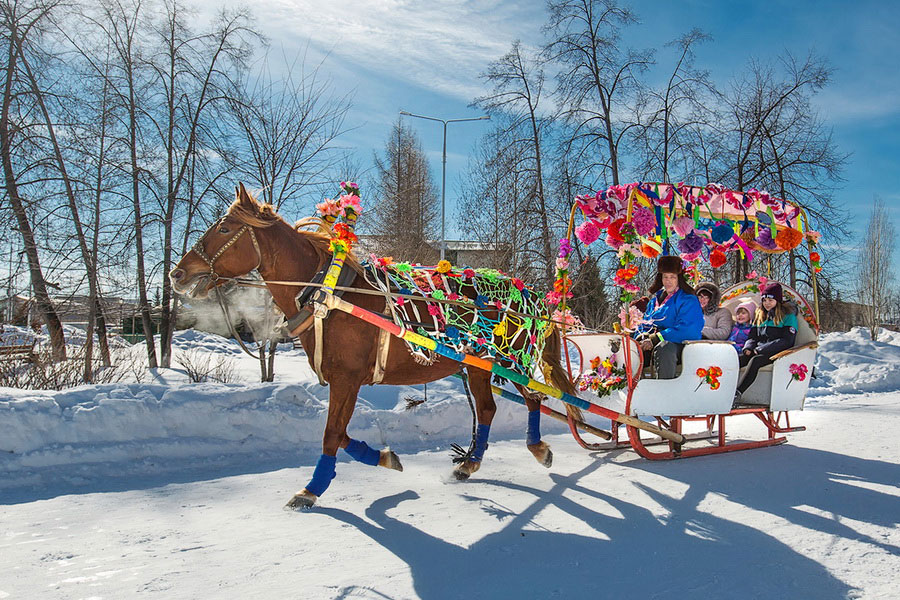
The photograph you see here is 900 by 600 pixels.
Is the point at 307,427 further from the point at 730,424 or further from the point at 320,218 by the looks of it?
the point at 730,424

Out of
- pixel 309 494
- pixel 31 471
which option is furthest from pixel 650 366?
pixel 31 471

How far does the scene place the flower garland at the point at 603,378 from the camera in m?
5.62

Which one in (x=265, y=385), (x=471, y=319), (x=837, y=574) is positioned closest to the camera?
(x=837, y=574)

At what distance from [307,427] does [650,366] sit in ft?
11.0

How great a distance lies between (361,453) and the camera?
180 inches

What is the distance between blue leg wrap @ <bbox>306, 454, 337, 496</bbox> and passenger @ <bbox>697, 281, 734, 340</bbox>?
4667 mm

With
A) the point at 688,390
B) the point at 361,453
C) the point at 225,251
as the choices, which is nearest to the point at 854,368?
the point at 688,390

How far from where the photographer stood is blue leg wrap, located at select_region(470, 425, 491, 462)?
16.9ft

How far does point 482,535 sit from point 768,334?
4.26 metres

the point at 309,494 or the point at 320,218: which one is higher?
the point at 320,218

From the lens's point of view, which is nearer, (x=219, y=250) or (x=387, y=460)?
(x=219, y=250)

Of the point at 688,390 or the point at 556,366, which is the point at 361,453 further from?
the point at 688,390

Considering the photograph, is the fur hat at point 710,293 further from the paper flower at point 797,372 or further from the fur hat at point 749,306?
the paper flower at point 797,372

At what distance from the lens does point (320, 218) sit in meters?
4.54
